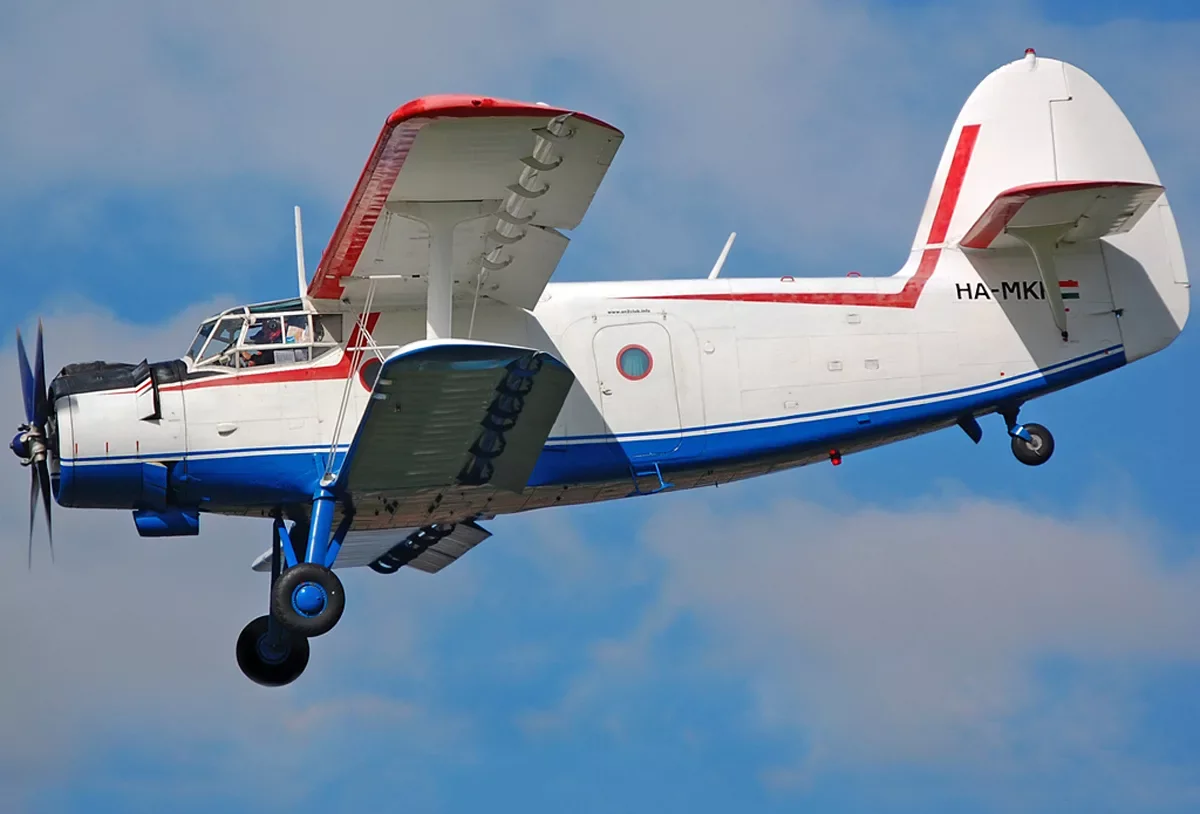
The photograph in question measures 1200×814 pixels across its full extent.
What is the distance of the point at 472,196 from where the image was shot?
15.0 metres

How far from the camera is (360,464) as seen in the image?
15953mm

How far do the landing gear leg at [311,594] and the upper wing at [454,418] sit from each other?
627 mm

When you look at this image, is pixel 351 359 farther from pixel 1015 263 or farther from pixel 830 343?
pixel 1015 263

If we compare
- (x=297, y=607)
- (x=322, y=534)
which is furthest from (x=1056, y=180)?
(x=297, y=607)

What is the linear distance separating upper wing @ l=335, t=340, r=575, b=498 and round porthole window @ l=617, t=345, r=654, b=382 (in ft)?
3.56

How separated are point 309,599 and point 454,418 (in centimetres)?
192

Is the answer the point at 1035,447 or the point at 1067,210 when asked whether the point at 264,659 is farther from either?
the point at 1067,210

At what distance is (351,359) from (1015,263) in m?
6.36

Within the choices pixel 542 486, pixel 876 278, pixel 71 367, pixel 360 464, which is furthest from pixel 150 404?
pixel 876 278

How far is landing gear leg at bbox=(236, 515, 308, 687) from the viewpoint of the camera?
17.8 m

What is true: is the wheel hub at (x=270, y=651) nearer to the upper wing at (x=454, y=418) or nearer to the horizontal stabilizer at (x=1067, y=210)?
the upper wing at (x=454, y=418)

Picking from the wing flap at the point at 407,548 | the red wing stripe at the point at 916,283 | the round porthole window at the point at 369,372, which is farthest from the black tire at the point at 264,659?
the red wing stripe at the point at 916,283

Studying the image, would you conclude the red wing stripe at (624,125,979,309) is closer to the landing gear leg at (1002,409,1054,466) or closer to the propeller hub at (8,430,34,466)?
the landing gear leg at (1002,409,1054,466)

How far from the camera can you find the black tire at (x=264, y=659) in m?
17.8
